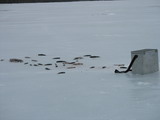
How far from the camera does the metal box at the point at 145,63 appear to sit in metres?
4.77

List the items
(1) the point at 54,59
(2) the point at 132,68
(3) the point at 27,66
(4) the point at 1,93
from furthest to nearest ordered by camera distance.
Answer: (1) the point at 54,59
(3) the point at 27,66
(2) the point at 132,68
(4) the point at 1,93

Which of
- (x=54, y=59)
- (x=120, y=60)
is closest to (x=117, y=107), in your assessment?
(x=120, y=60)

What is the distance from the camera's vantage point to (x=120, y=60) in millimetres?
5953

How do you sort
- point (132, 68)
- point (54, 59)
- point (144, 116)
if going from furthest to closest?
point (54, 59) < point (132, 68) < point (144, 116)

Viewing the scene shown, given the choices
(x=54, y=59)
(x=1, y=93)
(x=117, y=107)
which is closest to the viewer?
(x=117, y=107)

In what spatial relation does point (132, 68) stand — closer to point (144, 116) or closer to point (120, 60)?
point (120, 60)

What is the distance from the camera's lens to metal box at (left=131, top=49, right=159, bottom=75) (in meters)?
4.77

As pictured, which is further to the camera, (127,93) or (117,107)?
(127,93)

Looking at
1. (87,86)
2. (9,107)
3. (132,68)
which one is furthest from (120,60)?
(9,107)

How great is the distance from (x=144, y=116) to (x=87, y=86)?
131 centimetres

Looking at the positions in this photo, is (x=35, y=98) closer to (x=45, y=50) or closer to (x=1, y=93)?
(x=1, y=93)

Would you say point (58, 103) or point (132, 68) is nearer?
point (58, 103)

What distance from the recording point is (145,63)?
4.83 meters

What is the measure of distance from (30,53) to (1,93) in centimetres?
321
